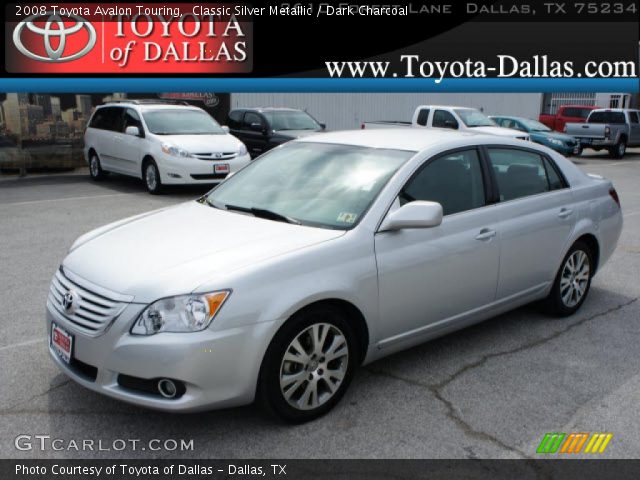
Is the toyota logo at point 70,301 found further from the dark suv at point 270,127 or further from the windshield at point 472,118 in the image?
the windshield at point 472,118

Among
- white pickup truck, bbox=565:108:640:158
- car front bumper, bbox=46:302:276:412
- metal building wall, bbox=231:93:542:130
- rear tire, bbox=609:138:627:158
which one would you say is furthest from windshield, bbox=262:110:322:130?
car front bumper, bbox=46:302:276:412

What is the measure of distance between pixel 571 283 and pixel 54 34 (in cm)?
1618

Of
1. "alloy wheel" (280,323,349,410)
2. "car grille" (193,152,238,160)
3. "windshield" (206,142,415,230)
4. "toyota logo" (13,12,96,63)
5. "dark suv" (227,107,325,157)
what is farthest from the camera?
"toyota logo" (13,12,96,63)

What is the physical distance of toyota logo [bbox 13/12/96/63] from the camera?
56.7 feet

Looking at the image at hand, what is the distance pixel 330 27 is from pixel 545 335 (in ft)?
64.6

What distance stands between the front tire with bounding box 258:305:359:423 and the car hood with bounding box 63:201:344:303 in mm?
422

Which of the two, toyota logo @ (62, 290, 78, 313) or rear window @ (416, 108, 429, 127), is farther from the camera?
rear window @ (416, 108, 429, 127)

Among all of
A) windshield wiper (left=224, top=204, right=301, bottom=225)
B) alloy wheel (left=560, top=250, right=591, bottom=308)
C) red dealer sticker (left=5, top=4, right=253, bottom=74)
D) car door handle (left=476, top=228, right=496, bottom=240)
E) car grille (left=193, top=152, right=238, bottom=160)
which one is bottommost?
alloy wheel (left=560, top=250, right=591, bottom=308)

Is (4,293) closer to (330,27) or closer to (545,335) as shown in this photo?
(545,335)

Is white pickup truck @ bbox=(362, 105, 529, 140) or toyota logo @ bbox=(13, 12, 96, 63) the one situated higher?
toyota logo @ bbox=(13, 12, 96, 63)

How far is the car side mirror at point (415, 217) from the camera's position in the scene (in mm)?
3898

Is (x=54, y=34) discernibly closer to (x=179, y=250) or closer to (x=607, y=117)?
(x=179, y=250)

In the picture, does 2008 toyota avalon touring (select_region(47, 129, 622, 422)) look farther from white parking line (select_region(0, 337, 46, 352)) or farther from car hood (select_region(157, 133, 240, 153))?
car hood (select_region(157, 133, 240, 153))

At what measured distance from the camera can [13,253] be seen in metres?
7.46
